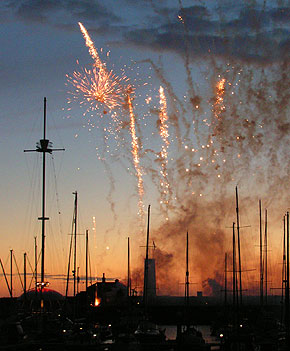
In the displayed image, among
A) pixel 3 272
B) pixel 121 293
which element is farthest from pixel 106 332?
pixel 121 293

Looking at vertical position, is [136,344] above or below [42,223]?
below

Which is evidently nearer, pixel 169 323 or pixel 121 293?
pixel 121 293

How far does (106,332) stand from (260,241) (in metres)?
23.3

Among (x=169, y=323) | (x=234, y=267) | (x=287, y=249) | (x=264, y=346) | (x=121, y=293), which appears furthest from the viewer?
(x=169, y=323)

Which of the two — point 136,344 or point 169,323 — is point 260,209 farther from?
point 169,323

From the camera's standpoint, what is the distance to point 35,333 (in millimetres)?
64312

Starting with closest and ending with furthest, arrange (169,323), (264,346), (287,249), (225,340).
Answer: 1. (264,346)
2. (225,340)
3. (287,249)
4. (169,323)

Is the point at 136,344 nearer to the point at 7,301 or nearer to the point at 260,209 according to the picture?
the point at 7,301

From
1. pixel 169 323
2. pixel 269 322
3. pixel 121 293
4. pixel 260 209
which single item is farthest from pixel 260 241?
pixel 169 323

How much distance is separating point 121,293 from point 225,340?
113303 mm

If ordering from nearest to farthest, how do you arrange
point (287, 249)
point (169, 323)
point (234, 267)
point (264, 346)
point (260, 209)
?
point (264, 346) → point (287, 249) → point (234, 267) → point (260, 209) → point (169, 323)

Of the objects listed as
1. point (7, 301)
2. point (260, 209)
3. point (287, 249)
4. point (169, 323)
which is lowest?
point (169, 323)

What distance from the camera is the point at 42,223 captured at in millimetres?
68125

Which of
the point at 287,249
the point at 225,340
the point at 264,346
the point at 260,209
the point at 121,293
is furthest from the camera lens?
the point at 121,293
